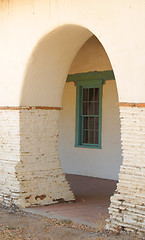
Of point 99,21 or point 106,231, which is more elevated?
point 99,21

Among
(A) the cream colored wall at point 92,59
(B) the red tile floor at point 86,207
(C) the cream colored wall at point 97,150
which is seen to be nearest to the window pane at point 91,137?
(C) the cream colored wall at point 97,150

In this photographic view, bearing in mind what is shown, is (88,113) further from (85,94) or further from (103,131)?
(103,131)

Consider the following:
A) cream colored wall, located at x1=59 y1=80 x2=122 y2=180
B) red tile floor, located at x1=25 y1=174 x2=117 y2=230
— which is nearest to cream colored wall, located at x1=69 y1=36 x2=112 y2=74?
cream colored wall, located at x1=59 y1=80 x2=122 y2=180

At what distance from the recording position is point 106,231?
19.1ft

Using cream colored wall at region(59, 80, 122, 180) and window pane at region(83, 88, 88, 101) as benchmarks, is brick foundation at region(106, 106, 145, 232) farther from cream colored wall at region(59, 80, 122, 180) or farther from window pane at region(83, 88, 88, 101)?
window pane at region(83, 88, 88, 101)

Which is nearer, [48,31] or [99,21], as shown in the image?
[99,21]

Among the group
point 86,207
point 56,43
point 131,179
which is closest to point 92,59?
point 56,43

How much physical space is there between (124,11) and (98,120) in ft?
17.3

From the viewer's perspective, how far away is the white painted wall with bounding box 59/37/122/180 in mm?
10281

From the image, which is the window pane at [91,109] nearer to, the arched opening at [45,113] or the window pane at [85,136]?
the window pane at [85,136]

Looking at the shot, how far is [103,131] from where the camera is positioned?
10.6 metres

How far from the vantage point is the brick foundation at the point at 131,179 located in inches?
219

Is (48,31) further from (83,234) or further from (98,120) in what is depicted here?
(98,120)

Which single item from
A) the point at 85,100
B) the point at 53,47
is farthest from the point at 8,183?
the point at 85,100
